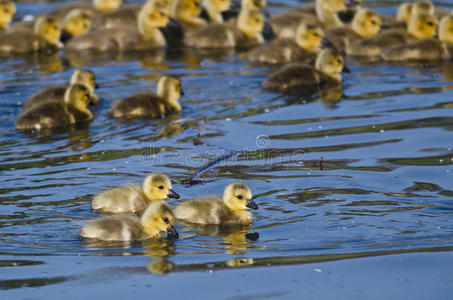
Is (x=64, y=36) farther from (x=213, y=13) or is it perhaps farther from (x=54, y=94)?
(x=54, y=94)

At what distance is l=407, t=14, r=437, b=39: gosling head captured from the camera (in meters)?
12.5

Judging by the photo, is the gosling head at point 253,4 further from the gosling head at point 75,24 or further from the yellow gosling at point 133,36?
the gosling head at point 75,24

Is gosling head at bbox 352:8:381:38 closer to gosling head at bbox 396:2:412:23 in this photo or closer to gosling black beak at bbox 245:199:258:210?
gosling head at bbox 396:2:412:23

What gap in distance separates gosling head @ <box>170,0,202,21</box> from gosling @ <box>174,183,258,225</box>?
27.6 ft

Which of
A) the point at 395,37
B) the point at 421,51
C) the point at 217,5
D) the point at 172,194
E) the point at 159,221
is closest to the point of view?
the point at 159,221

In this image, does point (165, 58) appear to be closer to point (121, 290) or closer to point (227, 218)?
point (227, 218)

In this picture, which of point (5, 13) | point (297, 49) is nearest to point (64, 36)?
point (5, 13)

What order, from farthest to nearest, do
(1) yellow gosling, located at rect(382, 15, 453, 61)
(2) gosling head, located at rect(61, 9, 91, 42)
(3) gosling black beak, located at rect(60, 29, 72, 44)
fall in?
(2) gosling head, located at rect(61, 9, 91, 42) → (3) gosling black beak, located at rect(60, 29, 72, 44) → (1) yellow gosling, located at rect(382, 15, 453, 61)

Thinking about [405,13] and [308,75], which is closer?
[308,75]

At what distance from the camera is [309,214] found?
6277 mm

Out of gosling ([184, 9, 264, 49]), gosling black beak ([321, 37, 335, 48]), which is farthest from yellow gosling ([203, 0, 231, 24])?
gosling black beak ([321, 37, 335, 48])

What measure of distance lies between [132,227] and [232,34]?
7.77 meters

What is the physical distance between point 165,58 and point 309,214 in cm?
699

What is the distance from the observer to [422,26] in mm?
12477
